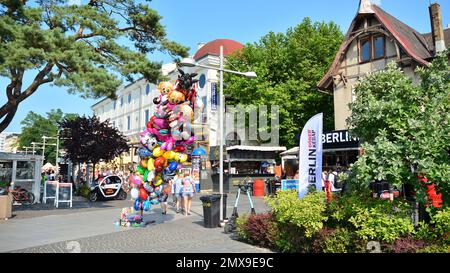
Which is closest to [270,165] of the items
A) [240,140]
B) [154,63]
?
[240,140]

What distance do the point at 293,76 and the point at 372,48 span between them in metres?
7.63

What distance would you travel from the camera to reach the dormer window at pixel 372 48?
888 inches

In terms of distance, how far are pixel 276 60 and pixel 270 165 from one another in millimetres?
8397

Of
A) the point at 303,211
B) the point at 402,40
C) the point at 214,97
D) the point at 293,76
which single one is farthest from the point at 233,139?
the point at 303,211

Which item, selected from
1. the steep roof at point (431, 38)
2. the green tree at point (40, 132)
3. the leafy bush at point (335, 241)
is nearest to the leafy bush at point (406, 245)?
the leafy bush at point (335, 241)

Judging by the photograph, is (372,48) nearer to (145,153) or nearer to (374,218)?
(145,153)

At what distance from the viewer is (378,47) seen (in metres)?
22.8

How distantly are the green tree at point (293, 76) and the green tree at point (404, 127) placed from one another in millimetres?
21218

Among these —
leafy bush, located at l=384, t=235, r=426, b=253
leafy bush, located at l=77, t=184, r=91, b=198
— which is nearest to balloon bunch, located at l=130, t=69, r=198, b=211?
leafy bush, located at l=384, t=235, r=426, b=253

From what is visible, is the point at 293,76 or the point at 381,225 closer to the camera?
the point at 381,225

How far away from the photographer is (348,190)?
7.80m

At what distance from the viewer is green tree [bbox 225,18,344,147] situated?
2881 centimetres

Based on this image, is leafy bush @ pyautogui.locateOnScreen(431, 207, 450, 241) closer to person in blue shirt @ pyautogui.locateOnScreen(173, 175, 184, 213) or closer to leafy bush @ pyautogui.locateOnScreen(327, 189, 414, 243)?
leafy bush @ pyautogui.locateOnScreen(327, 189, 414, 243)
